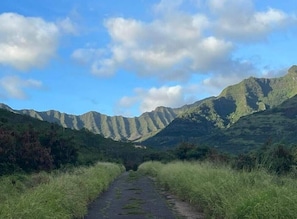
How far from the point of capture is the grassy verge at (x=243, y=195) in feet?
29.2

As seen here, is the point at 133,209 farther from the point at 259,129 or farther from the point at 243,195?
the point at 259,129

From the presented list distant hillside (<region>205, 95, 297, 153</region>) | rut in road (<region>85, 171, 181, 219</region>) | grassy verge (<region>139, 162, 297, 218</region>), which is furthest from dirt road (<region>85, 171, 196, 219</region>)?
distant hillside (<region>205, 95, 297, 153</region>)

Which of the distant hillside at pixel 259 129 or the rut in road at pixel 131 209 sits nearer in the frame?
the rut in road at pixel 131 209

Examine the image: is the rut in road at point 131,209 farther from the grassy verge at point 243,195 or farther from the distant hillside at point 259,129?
the distant hillside at point 259,129

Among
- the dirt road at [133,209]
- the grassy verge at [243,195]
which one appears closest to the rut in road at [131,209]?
the dirt road at [133,209]

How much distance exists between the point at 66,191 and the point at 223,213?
16.5 ft

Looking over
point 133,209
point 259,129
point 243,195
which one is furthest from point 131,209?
point 259,129

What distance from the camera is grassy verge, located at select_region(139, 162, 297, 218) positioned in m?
8.91

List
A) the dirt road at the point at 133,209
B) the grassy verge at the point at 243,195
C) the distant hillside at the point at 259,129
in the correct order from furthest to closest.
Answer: the distant hillside at the point at 259,129 < the dirt road at the point at 133,209 < the grassy verge at the point at 243,195

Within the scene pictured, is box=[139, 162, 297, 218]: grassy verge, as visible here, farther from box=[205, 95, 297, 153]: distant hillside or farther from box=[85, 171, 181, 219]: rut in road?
box=[205, 95, 297, 153]: distant hillside

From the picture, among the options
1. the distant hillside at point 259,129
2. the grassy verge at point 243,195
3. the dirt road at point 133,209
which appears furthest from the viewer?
the distant hillside at point 259,129

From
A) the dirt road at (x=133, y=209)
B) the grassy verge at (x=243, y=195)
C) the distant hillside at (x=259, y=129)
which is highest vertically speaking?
the distant hillside at (x=259, y=129)

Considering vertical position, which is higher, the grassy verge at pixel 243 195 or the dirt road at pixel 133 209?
the grassy verge at pixel 243 195

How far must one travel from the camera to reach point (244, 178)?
1288cm
